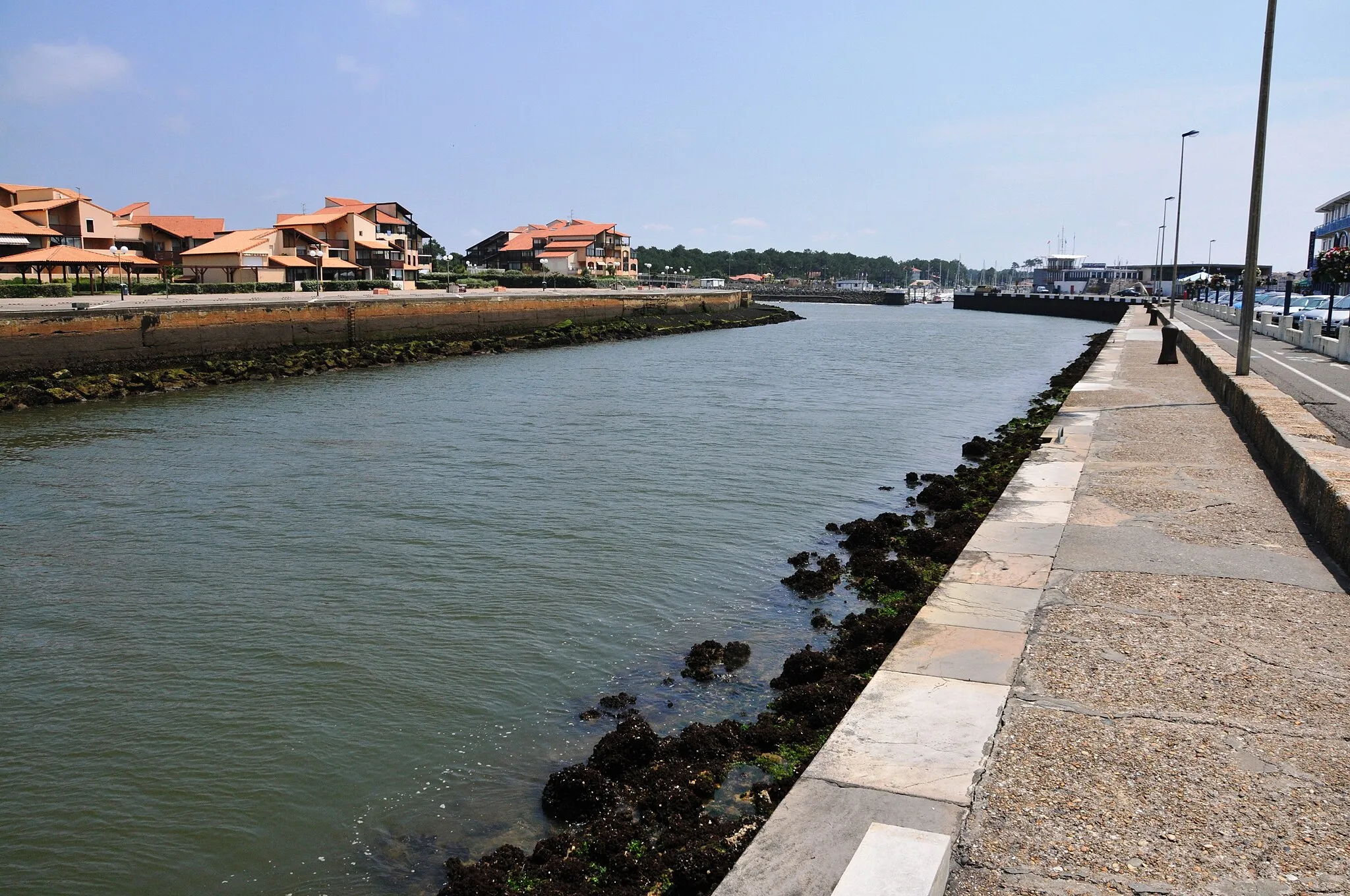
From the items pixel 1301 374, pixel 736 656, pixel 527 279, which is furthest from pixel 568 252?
pixel 736 656

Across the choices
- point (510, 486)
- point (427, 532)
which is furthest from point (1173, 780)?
point (510, 486)

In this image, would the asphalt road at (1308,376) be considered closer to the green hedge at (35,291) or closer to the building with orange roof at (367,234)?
the green hedge at (35,291)

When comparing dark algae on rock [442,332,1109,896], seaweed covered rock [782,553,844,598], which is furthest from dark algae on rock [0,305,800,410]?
dark algae on rock [442,332,1109,896]

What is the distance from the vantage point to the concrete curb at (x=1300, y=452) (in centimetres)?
881

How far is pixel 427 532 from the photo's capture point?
531 inches

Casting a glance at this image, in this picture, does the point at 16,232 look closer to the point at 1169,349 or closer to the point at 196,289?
the point at 196,289

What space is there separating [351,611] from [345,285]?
183ft

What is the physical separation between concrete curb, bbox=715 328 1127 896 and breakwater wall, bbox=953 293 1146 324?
259ft

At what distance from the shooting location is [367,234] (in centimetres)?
8481

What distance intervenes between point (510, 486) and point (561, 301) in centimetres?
4306

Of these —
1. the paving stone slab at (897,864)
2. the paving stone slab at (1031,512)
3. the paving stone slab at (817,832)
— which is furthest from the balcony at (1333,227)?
the paving stone slab at (897,864)

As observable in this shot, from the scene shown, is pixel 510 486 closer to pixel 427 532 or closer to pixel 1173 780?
pixel 427 532

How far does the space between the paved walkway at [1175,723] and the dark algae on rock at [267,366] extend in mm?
25543

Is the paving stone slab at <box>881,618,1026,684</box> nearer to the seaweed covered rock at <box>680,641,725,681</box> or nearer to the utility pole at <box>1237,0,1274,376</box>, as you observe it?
the seaweed covered rock at <box>680,641,725,681</box>
